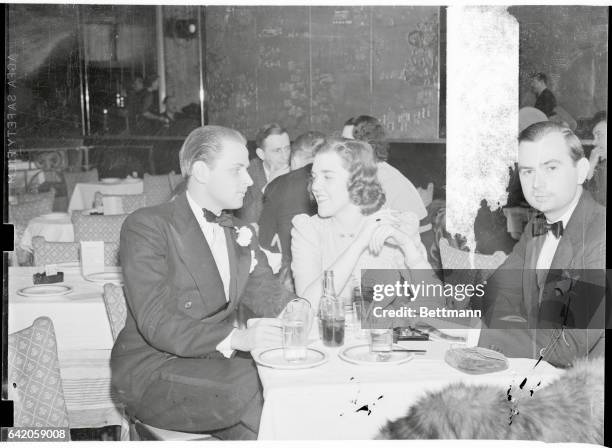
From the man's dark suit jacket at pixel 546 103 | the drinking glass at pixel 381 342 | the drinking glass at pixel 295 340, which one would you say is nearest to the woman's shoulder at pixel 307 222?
the drinking glass at pixel 295 340

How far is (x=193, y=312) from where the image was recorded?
9.34ft

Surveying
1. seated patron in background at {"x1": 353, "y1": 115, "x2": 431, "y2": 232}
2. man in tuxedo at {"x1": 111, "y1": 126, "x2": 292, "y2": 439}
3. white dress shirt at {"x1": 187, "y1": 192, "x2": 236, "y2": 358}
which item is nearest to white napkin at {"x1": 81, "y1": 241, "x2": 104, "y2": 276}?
man in tuxedo at {"x1": 111, "y1": 126, "x2": 292, "y2": 439}

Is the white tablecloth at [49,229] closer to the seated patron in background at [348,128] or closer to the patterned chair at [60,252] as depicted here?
the patterned chair at [60,252]

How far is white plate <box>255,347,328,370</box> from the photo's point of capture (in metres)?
2.32

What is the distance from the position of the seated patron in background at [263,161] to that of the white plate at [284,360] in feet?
2.31

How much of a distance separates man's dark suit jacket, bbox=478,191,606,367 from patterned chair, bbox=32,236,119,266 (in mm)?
1685

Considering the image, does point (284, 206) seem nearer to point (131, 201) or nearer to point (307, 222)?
point (307, 222)

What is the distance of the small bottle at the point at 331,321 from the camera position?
255 centimetres

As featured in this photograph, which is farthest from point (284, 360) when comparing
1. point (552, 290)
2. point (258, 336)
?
point (552, 290)

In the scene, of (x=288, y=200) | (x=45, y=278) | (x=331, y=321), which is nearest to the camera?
(x=331, y=321)

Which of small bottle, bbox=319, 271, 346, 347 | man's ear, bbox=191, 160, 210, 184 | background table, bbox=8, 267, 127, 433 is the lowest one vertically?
background table, bbox=8, 267, 127, 433

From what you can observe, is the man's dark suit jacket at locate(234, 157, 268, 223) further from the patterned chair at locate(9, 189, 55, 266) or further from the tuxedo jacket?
the patterned chair at locate(9, 189, 55, 266)

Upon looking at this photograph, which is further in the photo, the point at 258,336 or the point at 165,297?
the point at 165,297

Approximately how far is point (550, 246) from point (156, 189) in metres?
1.67
